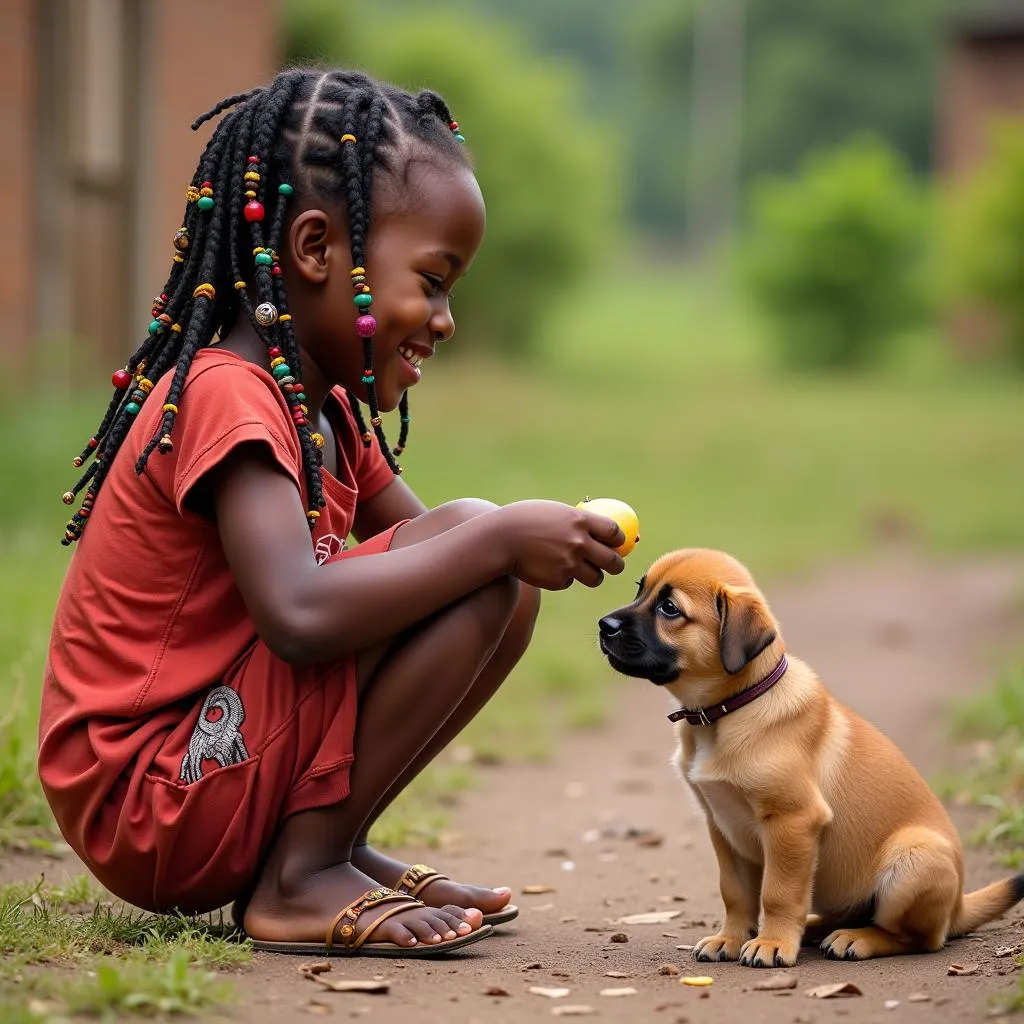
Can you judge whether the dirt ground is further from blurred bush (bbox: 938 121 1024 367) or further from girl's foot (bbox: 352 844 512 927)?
blurred bush (bbox: 938 121 1024 367)

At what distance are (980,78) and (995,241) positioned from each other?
5.38 m

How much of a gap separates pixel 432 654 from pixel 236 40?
500 inches

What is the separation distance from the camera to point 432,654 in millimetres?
3607

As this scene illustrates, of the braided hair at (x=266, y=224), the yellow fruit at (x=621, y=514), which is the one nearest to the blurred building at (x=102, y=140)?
the braided hair at (x=266, y=224)

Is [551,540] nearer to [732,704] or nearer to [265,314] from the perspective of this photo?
[732,704]

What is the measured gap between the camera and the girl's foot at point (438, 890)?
3971 mm

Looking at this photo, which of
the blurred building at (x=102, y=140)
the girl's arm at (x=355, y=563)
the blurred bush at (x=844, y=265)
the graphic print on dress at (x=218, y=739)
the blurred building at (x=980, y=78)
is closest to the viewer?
the girl's arm at (x=355, y=563)

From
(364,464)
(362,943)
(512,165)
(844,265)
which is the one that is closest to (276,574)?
(362,943)

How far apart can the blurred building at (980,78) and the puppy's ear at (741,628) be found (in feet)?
79.3

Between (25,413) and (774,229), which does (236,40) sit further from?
(774,229)

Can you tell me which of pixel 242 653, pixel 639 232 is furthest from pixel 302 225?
pixel 639 232

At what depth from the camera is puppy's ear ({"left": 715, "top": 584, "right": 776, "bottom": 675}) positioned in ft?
12.7

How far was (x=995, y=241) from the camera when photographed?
23.0m

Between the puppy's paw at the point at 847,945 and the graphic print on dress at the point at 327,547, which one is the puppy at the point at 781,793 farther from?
the graphic print on dress at the point at 327,547
